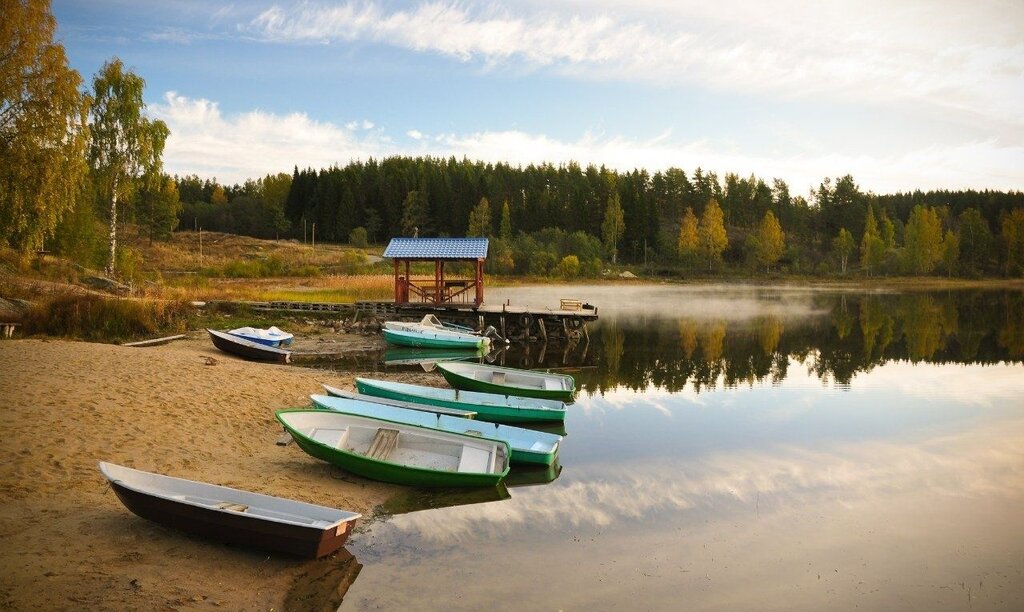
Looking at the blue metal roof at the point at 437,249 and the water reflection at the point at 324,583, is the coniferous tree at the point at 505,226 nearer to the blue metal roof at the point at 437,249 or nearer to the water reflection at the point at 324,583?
the blue metal roof at the point at 437,249

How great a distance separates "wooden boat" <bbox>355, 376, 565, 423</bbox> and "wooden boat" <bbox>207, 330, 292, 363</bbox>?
25.7ft

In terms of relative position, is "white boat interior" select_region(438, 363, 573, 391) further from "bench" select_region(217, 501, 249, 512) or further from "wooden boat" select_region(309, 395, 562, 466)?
"bench" select_region(217, 501, 249, 512)

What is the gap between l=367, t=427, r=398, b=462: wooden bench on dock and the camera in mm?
12084

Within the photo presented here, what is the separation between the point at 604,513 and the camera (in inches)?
444

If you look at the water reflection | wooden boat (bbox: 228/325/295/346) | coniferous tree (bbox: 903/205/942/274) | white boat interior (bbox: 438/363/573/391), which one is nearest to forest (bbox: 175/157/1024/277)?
coniferous tree (bbox: 903/205/942/274)

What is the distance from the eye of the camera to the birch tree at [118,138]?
35.9 meters

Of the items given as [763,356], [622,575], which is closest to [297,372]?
[622,575]

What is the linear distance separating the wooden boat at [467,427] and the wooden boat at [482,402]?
1653 millimetres

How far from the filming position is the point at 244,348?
2333cm

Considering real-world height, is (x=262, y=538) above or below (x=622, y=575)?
above

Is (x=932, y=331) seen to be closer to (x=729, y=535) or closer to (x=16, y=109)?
(x=729, y=535)

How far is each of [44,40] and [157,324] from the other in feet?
36.0

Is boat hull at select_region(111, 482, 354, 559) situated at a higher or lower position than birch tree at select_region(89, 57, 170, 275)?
lower

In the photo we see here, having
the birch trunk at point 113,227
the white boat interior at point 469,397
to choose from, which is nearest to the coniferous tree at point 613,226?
the birch trunk at point 113,227
